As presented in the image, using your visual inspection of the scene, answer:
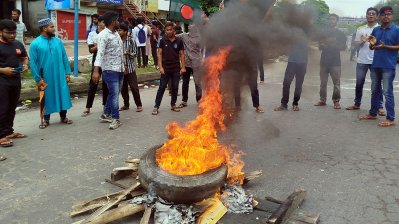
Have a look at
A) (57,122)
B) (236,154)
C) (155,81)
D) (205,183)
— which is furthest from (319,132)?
(155,81)

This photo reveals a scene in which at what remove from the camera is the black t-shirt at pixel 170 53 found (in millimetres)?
8078

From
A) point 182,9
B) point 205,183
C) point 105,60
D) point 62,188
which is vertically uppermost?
point 182,9

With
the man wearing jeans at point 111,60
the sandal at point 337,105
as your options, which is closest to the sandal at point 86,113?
the man wearing jeans at point 111,60

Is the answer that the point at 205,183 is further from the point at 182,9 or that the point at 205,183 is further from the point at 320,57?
the point at 320,57

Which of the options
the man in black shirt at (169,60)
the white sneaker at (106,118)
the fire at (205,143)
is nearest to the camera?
the fire at (205,143)

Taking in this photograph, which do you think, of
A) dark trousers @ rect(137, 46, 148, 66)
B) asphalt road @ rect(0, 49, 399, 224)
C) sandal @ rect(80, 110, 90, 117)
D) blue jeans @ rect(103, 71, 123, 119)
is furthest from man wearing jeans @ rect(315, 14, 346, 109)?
dark trousers @ rect(137, 46, 148, 66)

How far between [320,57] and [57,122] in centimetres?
577

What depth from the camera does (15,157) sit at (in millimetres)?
5176

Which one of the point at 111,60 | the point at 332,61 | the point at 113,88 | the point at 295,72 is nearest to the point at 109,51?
the point at 111,60

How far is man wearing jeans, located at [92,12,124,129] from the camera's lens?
6598 millimetres

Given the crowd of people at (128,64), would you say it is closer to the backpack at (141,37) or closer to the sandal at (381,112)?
the sandal at (381,112)

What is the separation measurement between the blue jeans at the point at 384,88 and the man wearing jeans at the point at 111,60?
5002mm

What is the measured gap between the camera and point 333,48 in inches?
295

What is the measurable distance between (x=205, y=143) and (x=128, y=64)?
14.4 ft
